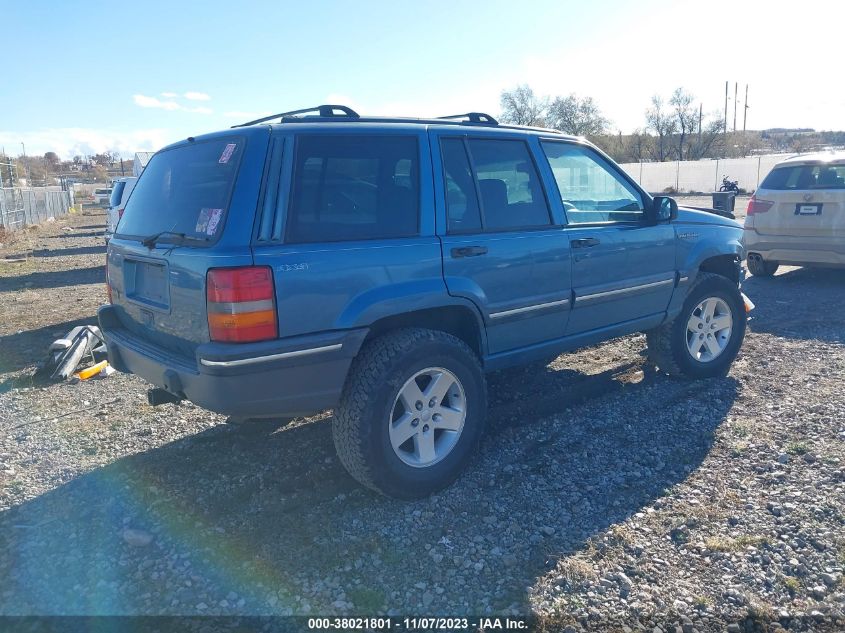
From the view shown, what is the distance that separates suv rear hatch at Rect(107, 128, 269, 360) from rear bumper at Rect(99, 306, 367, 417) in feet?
0.42

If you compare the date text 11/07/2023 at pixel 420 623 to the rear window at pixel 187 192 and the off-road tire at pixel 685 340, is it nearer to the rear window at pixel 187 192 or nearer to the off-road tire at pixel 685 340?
the rear window at pixel 187 192

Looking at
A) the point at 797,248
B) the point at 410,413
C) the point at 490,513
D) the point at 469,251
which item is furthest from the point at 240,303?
the point at 797,248

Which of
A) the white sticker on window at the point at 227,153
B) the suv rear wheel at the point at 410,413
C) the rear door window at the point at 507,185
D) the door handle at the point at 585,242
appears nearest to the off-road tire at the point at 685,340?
the door handle at the point at 585,242

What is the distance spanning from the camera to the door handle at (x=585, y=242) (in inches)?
173

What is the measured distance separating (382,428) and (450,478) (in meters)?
0.60

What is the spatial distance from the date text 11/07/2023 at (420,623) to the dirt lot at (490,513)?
0.06 metres

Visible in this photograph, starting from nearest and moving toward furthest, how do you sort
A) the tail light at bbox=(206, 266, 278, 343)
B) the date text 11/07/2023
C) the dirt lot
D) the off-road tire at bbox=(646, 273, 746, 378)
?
the date text 11/07/2023 < the dirt lot < the tail light at bbox=(206, 266, 278, 343) < the off-road tire at bbox=(646, 273, 746, 378)

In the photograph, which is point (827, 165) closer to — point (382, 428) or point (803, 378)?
point (803, 378)

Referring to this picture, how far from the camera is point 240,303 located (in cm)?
304

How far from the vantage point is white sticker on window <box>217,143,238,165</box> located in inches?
133

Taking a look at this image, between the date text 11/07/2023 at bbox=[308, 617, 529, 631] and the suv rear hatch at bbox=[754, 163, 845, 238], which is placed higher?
the suv rear hatch at bbox=[754, 163, 845, 238]

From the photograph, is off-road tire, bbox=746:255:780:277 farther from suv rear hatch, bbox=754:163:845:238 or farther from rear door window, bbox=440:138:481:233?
rear door window, bbox=440:138:481:233

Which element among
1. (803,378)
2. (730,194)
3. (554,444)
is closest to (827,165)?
(730,194)

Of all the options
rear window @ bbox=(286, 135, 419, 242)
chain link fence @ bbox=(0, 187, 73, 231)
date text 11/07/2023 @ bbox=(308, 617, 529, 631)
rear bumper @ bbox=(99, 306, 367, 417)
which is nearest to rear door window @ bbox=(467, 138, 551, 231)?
rear window @ bbox=(286, 135, 419, 242)
